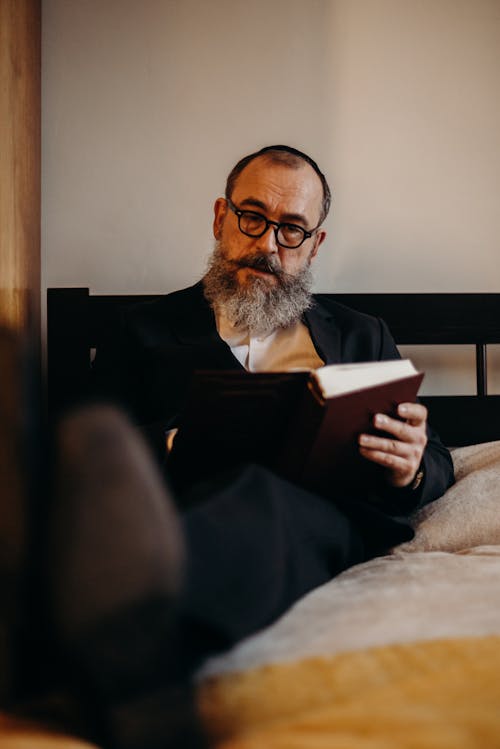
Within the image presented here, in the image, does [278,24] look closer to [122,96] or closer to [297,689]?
[122,96]

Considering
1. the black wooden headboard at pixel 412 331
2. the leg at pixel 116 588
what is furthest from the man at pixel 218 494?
the black wooden headboard at pixel 412 331

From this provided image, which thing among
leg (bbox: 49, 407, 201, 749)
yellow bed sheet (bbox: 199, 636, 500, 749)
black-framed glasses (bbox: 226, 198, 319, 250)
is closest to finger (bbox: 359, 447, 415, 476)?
yellow bed sheet (bbox: 199, 636, 500, 749)

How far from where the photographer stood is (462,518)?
1.05 meters

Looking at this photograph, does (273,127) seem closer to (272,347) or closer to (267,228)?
(267,228)

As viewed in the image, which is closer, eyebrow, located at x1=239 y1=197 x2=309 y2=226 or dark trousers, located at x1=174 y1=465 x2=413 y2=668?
dark trousers, located at x1=174 y1=465 x2=413 y2=668

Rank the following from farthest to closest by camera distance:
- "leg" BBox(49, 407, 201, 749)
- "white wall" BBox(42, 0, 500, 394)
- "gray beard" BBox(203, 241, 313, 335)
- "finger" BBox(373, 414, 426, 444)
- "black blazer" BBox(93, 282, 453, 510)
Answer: "white wall" BBox(42, 0, 500, 394), "gray beard" BBox(203, 241, 313, 335), "black blazer" BBox(93, 282, 453, 510), "finger" BBox(373, 414, 426, 444), "leg" BBox(49, 407, 201, 749)

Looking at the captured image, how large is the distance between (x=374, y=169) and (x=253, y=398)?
3.64 ft

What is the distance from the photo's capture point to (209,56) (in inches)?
63.9

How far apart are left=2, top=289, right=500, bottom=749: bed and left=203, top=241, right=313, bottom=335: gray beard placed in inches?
19.1

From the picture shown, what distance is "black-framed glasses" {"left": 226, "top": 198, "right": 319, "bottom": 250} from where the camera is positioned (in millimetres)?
1343

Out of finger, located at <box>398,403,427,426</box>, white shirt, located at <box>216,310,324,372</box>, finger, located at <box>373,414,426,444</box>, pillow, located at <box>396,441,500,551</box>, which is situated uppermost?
white shirt, located at <box>216,310,324,372</box>

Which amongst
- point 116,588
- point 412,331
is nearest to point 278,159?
point 412,331

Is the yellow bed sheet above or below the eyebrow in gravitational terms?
below

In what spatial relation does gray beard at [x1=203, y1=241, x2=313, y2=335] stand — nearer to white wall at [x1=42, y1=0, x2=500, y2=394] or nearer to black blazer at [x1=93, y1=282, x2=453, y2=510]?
black blazer at [x1=93, y1=282, x2=453, y2=510]
